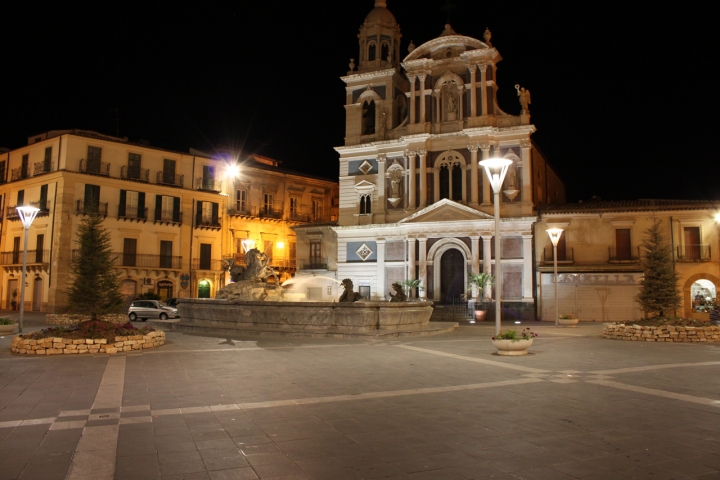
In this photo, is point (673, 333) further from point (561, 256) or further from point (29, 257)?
point (29, 257)

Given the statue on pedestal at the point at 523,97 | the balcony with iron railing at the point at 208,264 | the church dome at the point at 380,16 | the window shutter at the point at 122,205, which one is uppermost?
the church dome at the point at 380,16

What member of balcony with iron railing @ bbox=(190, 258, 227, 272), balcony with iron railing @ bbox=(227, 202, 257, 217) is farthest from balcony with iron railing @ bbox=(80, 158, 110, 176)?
balcony with iron railing @ bbox=(227, 202, 257, 217)

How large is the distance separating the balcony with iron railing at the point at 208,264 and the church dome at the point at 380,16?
77.4 feet

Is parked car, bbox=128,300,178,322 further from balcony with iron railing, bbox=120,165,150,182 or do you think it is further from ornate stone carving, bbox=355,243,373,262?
ornate stone carving, bbox=355,243,373,262

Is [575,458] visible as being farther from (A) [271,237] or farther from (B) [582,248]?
(A) [271,237]

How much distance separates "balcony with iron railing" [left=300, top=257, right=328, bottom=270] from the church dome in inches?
776

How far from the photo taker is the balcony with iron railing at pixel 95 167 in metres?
41.3

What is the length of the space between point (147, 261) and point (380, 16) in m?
27.1

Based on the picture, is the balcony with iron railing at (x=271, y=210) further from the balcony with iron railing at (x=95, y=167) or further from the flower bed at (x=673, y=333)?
the flower bed at (x=673, y=333)

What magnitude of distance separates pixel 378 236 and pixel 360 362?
2810 cm

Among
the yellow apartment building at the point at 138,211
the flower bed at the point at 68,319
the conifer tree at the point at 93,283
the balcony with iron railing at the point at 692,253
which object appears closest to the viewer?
the conifer tree at the point at 93,283

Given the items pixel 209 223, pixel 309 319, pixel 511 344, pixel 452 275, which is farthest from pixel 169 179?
pixel 511 344

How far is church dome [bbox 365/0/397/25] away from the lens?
148 feet

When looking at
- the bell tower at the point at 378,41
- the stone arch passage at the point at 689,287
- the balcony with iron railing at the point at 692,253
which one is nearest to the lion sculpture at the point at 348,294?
the balcony with iron railing at the point at 692,253
